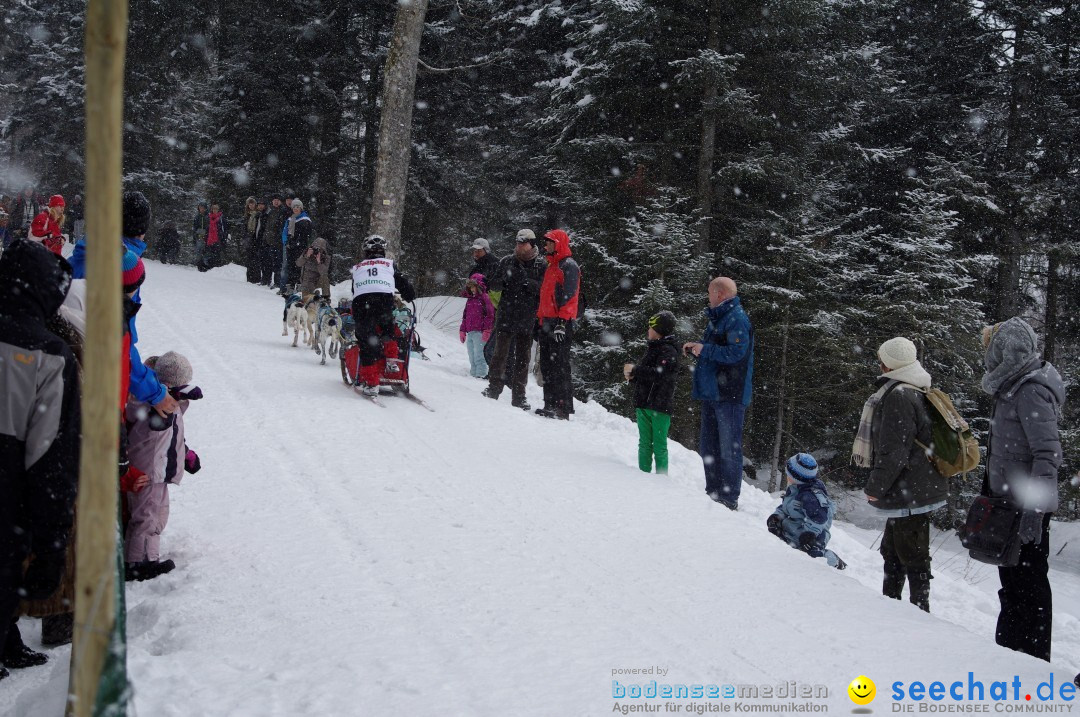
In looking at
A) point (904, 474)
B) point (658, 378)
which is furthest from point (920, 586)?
point (658, 378)

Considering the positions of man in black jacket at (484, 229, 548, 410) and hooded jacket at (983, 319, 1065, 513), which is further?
man in black jacket at (484, 229, 548, 410)

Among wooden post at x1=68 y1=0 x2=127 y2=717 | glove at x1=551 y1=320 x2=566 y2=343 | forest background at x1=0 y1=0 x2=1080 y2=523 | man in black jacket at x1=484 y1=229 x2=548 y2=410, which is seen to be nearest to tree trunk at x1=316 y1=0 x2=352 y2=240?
forest background at x1=0 y1=0 x2=1080 y2=523

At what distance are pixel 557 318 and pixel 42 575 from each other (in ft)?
23.4

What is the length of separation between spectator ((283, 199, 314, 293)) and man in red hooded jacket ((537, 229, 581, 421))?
346 inches

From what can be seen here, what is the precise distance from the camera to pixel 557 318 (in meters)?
9.51

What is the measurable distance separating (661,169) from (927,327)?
6281mm

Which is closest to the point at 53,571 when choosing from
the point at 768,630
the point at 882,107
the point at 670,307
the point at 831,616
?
the point at 768,630

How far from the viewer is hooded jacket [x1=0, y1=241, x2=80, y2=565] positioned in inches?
107

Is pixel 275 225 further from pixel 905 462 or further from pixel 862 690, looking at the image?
pixel 862 690

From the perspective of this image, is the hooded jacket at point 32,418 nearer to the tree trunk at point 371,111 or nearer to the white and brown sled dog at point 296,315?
the white and brown sled dog at point 296,315

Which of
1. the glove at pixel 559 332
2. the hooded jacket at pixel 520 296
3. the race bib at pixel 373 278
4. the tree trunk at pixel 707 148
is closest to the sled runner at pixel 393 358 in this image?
the race bib at pixel 373 278

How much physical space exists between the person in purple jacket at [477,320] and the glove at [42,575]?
8.61m

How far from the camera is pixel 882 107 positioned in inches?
759

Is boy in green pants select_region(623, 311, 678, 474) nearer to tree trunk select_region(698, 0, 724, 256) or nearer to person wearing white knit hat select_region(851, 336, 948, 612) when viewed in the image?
person wearing white knit hat select_region(851, 336, 948, 612)
